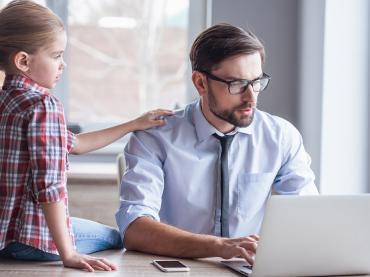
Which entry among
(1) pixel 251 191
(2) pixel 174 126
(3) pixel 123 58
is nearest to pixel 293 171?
(1) pixel 251 191

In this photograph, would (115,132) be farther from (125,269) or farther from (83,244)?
(125,269)

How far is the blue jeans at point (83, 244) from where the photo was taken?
1.68 m

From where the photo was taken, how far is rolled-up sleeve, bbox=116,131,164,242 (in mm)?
1979

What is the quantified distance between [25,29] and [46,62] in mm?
88

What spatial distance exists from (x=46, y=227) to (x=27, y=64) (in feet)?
1.23

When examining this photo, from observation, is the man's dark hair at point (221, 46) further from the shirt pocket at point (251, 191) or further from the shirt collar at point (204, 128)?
the shirt pocket at point (251, 191)

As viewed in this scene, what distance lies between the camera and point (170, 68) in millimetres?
3768

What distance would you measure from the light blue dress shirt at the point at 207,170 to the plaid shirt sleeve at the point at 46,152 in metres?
0.48

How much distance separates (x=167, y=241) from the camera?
6.02 feet

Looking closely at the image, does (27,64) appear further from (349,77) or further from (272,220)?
(349,77)

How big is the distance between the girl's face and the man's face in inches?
22.3

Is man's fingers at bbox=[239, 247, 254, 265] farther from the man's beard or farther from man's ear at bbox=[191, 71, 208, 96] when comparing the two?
man's ear at bbox=[191, 71, 208, 96]

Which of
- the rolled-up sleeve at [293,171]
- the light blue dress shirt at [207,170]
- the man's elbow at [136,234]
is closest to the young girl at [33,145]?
the man's elbow at [136,234]

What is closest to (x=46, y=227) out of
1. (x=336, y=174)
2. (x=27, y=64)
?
(x=27, y=64)
